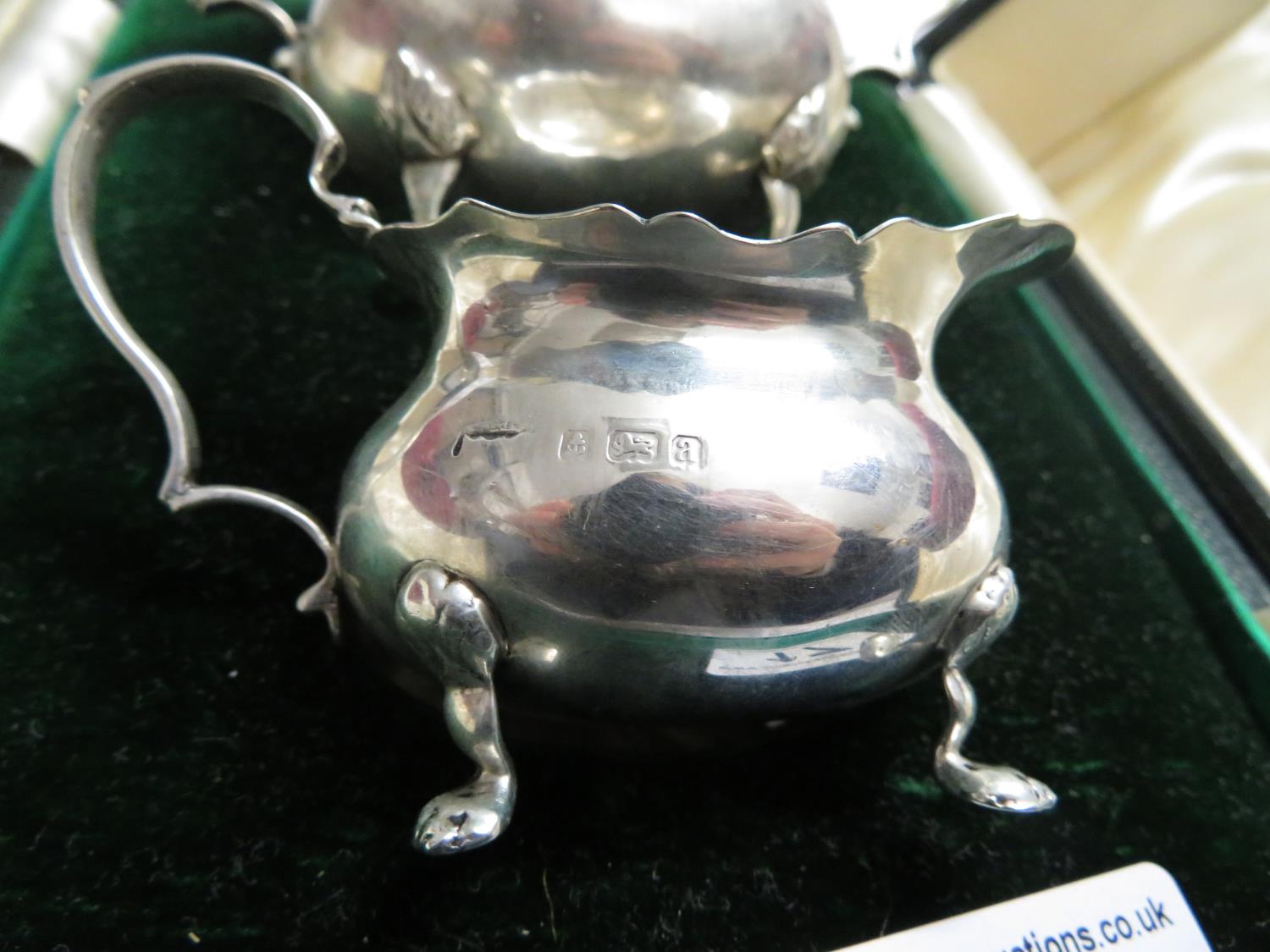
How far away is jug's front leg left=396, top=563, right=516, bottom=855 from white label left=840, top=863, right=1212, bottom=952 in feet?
0.72

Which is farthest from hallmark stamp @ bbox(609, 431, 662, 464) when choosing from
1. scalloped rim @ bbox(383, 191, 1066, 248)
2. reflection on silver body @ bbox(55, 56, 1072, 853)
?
scalloped rim @ bbox(383, 191, 1066, 248)

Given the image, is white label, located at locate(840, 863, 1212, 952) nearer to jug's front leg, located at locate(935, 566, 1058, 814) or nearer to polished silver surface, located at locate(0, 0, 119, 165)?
jug's front leg, located at locate(935, 566, 1058, 814)

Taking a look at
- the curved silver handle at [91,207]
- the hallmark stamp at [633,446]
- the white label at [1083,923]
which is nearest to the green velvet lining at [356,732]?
the white label at [1083,923]

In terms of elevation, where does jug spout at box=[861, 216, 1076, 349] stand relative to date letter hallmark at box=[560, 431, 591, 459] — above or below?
above

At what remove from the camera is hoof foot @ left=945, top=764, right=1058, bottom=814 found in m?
0.50

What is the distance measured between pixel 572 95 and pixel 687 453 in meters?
0.32

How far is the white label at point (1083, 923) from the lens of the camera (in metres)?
0.54

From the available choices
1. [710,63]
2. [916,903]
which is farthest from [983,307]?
[916,903]

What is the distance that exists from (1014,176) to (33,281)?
105 cm

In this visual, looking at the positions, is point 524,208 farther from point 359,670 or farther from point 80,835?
point 80,835

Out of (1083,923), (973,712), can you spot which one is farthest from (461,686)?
(1083,923)

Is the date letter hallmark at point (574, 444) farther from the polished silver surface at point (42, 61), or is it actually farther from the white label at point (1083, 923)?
the polished silver surface at point (42, 61)

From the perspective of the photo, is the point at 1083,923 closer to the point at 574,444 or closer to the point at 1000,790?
the point at 1000,790

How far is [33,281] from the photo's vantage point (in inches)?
32.3
